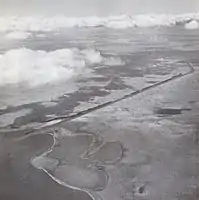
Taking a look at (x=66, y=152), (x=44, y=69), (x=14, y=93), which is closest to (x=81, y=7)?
(x=44, y=69)

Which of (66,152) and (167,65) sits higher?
(167,65)

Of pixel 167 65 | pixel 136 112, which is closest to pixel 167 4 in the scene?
pixel 167 65

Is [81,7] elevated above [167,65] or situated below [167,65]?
above

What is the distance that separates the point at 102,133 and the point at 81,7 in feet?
1.21

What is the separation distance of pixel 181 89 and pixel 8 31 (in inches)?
20.6

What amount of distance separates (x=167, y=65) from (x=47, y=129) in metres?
0.40

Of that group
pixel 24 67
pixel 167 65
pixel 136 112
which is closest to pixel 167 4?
pixel 167 65

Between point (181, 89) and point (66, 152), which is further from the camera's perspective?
point (181, 89)

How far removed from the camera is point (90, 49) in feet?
3.75

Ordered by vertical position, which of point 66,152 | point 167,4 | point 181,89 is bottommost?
point 66,152

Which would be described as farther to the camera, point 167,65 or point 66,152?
point 167,65

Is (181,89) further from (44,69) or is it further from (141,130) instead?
(44,69)

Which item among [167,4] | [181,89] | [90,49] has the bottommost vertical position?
[181,89]

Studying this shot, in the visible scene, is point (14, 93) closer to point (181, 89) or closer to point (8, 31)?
point (8, 31)
